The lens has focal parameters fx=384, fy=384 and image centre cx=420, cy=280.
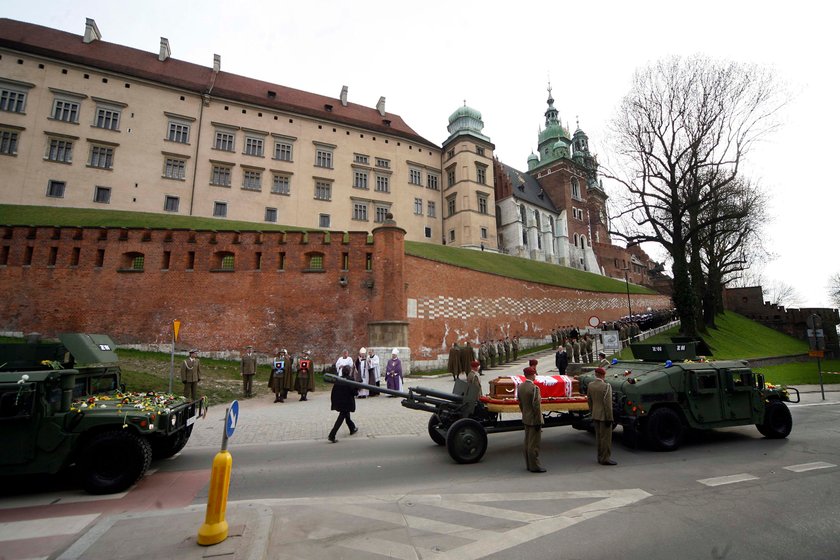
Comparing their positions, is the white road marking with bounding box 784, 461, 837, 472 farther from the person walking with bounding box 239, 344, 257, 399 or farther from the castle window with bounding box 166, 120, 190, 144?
the castle window with bounding box 166, 120, 190, 144

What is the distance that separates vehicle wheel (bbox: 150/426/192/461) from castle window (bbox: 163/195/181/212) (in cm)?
3443

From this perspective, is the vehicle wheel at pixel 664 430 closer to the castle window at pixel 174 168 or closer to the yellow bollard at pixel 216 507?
the yellow bollard at pixel 216 507

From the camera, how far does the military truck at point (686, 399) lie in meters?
7.90

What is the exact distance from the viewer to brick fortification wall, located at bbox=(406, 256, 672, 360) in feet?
71.4

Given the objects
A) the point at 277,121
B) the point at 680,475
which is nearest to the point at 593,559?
the point at 680,475

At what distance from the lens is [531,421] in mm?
6770

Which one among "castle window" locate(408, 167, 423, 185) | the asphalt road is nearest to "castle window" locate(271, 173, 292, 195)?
"castle window" locate(408, 167, 423, 185)

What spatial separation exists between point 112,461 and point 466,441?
5773 millimetres

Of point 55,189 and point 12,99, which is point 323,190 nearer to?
point 55,189

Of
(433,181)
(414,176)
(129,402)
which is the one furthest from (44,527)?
(433,181)

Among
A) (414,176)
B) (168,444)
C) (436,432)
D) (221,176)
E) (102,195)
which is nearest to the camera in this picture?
(168,444)

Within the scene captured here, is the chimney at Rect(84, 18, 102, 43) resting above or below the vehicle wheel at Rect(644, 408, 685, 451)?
above

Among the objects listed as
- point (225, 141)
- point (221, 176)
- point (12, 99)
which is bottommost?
point (221, 176)

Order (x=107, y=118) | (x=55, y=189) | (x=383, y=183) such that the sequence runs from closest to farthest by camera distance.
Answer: (x=55, y=189), (x=107, y=118), (x=383, y=183)
